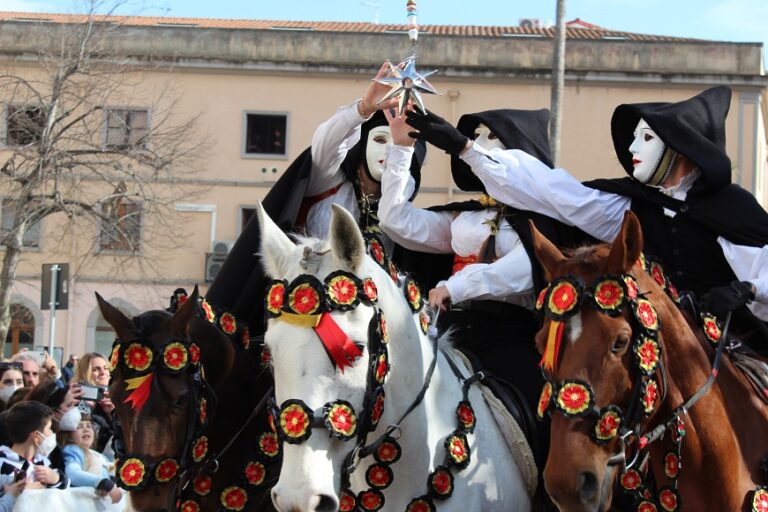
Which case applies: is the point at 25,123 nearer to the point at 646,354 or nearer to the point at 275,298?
the point at 275,298

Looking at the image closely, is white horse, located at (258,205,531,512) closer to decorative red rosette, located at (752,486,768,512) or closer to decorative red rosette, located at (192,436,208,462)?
decorative red rosette, located at (192,436,208,462)

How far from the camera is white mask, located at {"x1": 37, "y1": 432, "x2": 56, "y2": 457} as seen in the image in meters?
8.16

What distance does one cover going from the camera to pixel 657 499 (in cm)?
494

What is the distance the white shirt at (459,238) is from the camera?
5617mm

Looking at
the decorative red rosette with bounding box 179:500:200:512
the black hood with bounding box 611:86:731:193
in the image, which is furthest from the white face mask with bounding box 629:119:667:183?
the decorative red rosette with bounding box 179:500:200:512

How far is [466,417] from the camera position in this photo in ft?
16.8

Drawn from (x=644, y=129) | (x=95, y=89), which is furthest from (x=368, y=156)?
(x=95, y=89)

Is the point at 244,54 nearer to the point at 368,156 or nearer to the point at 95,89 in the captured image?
the point at 95,89

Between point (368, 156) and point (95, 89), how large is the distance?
22.7 m

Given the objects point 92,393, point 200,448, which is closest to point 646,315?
point 200,448

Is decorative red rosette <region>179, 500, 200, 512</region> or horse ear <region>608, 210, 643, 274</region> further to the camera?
decorative red rosette <region>179, 500, 200, 512</region>

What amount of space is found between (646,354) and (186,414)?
2.07 meters

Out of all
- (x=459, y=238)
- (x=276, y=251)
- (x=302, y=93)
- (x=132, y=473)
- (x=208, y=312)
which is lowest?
(x=132, y=473)

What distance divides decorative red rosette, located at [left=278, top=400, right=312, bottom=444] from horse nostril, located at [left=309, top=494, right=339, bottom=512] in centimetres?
23
